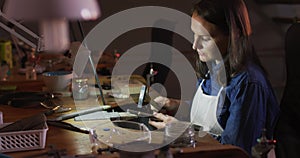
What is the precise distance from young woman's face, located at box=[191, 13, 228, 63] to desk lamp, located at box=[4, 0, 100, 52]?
4.19 feet

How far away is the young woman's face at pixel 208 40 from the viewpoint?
1.91 meters

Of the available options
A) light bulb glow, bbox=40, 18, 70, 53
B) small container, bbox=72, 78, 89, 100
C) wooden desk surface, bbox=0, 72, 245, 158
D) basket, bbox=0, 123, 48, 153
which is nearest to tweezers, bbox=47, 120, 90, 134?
wooden desk surface, bbox=0, 72, 245, 158

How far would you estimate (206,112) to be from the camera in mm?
2053

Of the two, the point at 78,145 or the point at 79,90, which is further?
the point at 79,90

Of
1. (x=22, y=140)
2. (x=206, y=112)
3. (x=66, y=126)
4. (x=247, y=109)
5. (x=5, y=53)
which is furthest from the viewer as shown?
(x=5, y=53)

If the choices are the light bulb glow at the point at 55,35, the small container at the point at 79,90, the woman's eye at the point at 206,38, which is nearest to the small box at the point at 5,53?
the small container at the point at 79,90

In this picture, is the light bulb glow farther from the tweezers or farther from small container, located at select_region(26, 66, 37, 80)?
small container, located at select_region(26, 66, 37, 80)

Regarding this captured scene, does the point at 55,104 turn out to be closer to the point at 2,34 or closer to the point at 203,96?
the point at 203,96

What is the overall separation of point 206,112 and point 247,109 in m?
0.32

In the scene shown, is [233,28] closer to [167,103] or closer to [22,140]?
[167,103]

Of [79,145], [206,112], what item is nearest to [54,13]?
[79,145]

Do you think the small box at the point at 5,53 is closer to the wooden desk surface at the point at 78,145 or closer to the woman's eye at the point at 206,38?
the wooden desk surface at the point at 78,145

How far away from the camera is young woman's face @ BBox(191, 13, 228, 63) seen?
1.91 meters

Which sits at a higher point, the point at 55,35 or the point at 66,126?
the point at 55,35
